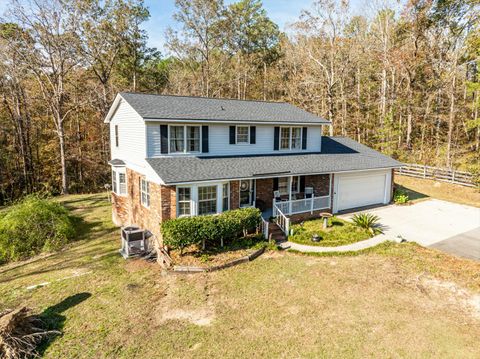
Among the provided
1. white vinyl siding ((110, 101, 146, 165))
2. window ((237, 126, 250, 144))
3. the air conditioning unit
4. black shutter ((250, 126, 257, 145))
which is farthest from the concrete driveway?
white vinyl siding ((110, 101, 146, 165))

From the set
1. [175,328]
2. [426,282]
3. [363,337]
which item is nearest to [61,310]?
[175,328]

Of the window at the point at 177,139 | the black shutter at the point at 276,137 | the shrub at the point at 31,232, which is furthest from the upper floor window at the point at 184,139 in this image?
the shrub at the point at 31,232

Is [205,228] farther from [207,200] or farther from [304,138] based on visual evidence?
[304,138]

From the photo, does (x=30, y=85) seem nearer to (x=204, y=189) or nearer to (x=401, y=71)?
(x=204, y=189)

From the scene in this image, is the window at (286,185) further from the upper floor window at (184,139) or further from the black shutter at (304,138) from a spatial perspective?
the upper floor window at (184,139)

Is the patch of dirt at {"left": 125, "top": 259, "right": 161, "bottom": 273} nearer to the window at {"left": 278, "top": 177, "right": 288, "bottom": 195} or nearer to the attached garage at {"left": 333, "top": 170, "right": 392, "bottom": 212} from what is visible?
the window at {"left": 278, "top": 177, "right": 288, "bottom": 195}
